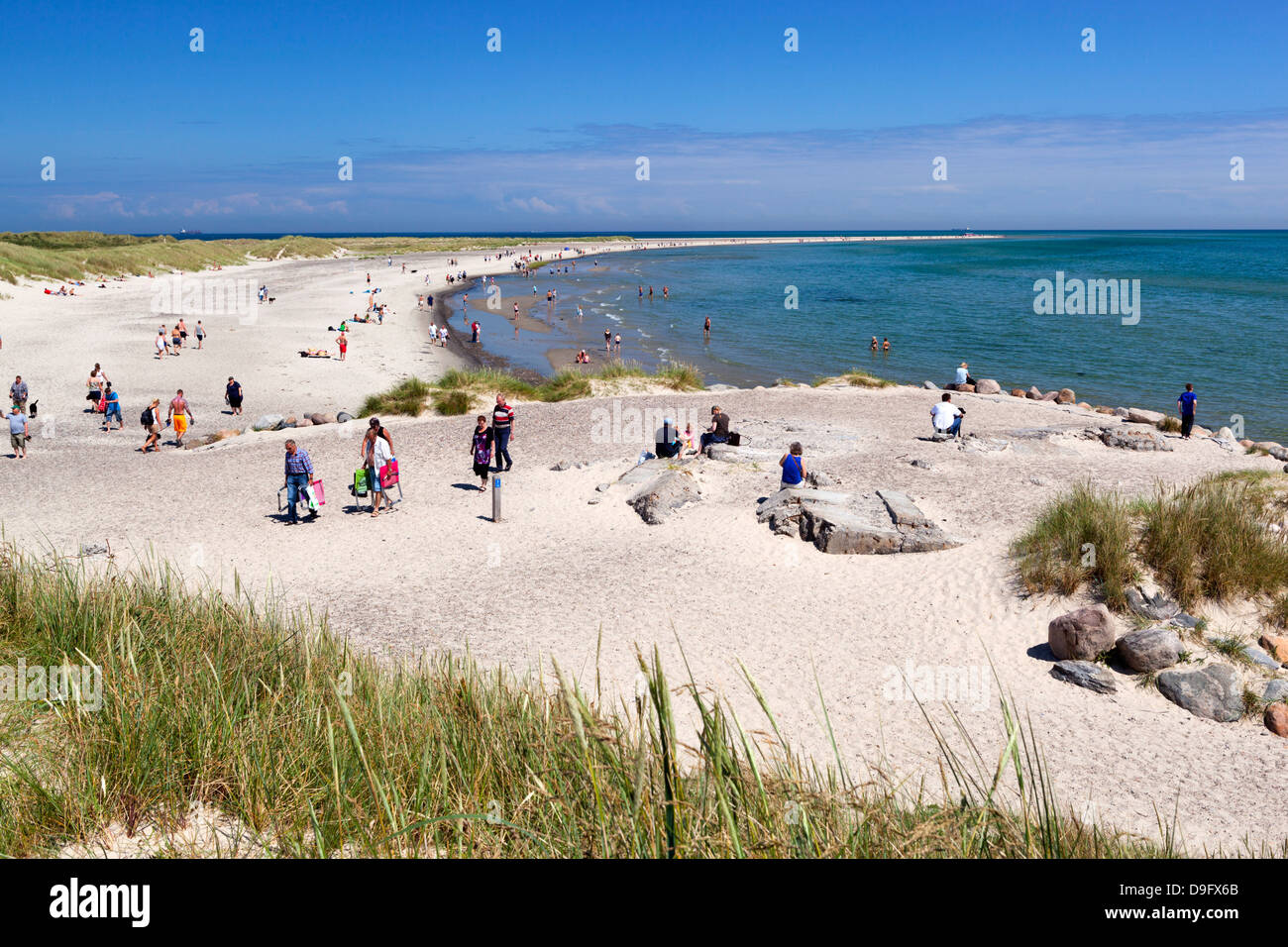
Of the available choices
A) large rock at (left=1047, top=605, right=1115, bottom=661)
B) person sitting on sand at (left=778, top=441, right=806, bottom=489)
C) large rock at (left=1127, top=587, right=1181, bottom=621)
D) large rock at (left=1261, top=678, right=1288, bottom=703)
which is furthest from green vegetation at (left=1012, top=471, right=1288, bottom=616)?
person sitting on sand at (left=778, top=441, right=806, bottom=489)

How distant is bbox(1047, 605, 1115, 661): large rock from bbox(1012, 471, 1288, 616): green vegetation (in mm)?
1023

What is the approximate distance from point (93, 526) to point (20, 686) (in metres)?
10.00

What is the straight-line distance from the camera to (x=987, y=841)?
11.2 feet

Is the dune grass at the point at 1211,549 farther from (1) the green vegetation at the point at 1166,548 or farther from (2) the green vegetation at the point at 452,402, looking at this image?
(2) the green vegetation at the point at 452,402

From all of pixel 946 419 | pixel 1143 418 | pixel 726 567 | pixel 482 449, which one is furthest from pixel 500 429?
pixel 1143 418

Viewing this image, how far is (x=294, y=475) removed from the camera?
1393cm

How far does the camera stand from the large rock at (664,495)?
558 inches

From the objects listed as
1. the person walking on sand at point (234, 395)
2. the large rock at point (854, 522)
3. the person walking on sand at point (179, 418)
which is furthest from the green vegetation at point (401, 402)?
the large rock at point (854, 522)

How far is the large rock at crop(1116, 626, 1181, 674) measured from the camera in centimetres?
888

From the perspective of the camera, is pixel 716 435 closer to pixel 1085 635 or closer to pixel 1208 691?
pixel 1085 635

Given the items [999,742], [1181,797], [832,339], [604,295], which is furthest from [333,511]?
[604,295]

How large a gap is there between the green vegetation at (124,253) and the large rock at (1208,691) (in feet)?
202

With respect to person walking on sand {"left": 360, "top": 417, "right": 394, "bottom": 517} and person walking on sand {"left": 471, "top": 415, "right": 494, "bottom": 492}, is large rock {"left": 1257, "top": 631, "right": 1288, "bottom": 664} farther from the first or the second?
person walking on sand {"left": 360, "top": 417, "right": 394, "bottom": 517}

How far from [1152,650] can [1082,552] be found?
81.1 inches
